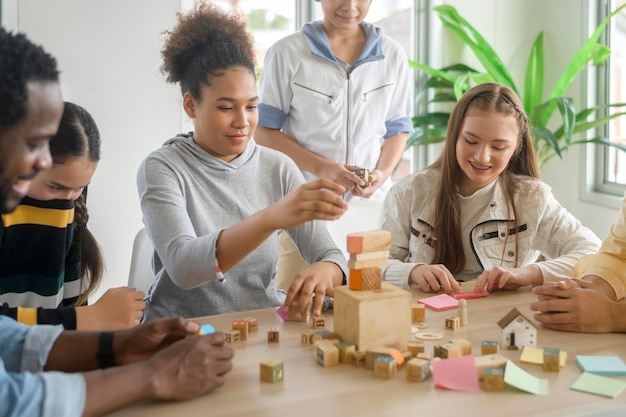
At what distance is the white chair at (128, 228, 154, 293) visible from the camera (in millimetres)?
2137

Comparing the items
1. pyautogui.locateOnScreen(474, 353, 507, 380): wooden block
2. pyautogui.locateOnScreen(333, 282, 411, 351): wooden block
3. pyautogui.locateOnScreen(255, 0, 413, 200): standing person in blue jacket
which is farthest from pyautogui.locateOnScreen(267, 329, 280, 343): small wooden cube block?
pyautogui.locateOnScreen(255, 0, 413, 200): standing person in blue jacket

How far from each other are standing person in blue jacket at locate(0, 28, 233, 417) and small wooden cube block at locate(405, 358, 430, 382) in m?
0.31

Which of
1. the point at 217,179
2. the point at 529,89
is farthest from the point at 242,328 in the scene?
the point at 529,89

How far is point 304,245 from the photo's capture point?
1.97 metres

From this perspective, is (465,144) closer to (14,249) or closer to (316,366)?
(316,366)

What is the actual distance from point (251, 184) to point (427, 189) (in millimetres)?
661

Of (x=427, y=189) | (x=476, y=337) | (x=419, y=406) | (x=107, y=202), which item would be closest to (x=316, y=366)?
(x=419, y=406)

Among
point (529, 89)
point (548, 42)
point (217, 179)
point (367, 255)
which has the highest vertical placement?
point (548, 42)

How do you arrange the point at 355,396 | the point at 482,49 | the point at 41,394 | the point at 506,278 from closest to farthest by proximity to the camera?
the point at 41,394 → the point at 355,396 → the point at 506,278 → the point at 482,49

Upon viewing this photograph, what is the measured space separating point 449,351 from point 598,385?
257 mm

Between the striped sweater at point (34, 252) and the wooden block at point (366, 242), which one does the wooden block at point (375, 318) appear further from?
the striped sweater at point (34, 252)

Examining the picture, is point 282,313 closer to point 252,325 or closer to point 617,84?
point 252,325

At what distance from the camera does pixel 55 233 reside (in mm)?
1828

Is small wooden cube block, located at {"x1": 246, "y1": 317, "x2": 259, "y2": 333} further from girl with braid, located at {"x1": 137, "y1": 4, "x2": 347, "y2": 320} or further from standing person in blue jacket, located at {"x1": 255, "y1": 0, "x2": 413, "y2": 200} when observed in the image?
standing person in blue jacket, located at {"x1": 255, "y1": 0, "x2": 413, "y2": 200}
